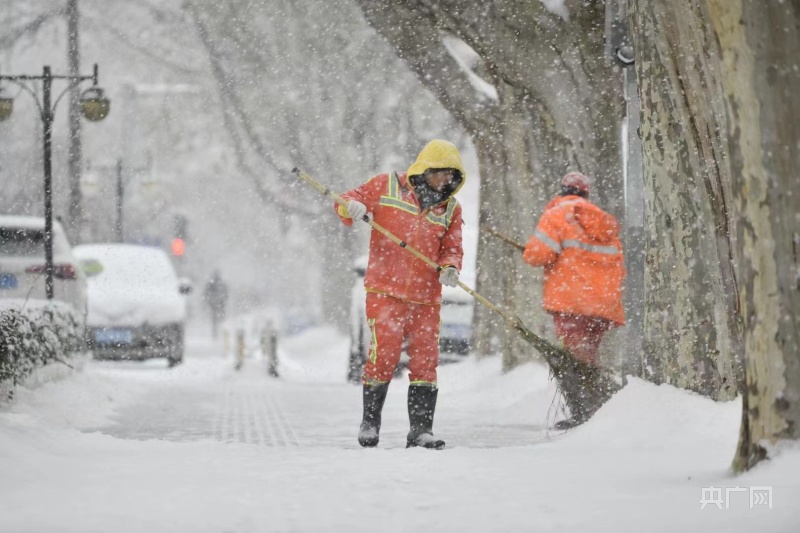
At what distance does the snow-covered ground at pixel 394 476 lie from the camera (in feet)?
15.9

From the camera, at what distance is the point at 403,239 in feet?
26.0

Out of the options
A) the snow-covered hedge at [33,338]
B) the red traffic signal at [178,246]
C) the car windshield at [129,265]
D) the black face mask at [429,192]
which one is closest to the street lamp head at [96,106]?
the car windshield at [129,265]

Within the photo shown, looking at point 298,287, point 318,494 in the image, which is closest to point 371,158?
point 318,494

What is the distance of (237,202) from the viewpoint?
50875mm

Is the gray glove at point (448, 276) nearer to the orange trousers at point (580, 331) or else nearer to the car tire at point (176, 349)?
the orange trousers at point (580, 331)

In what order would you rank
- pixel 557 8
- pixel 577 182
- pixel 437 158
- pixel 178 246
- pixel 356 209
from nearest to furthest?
pixel 356 209 < pixel 437 158 < pixel 577 182 < pixel 557 8 < pixel 178 246

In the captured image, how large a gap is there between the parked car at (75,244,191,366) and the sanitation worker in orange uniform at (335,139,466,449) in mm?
10797

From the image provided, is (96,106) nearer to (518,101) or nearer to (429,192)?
(518,101)

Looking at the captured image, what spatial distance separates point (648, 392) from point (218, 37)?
64.2ft

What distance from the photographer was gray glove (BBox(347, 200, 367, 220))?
7.68m

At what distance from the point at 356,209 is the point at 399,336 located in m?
0.76

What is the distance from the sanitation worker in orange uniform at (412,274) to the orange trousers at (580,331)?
6.36 feet

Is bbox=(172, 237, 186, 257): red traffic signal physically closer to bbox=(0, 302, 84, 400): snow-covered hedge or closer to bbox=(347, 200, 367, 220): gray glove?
bbox=(0, 302, 84, 400): snow-covered hedge

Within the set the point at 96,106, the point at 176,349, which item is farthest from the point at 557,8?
the point at 176,349
